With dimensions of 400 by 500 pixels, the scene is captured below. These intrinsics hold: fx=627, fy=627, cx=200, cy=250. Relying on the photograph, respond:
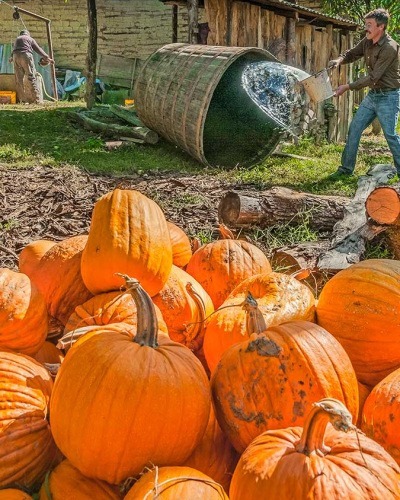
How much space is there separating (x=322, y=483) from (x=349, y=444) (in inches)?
6.2

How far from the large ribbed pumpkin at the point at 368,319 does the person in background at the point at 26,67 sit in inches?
627

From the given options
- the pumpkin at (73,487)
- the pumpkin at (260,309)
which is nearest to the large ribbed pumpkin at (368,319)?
the pumpkin at (260,309)

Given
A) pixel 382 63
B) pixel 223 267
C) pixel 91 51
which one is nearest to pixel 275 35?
pixel 382 63

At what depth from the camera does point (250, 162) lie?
955cm

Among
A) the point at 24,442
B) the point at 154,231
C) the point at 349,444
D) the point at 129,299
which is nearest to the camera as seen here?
the point at 349,444

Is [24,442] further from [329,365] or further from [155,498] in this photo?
[329,365]

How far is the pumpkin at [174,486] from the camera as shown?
58.1 inches

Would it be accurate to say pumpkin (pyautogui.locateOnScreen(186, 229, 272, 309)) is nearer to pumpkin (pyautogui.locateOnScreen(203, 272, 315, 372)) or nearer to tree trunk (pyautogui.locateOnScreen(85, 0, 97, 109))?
pumpkin (pyautogui.locateOnScreen(203, 272, 315, 372))

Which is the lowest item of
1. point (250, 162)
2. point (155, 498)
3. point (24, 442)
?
point (250, 162)

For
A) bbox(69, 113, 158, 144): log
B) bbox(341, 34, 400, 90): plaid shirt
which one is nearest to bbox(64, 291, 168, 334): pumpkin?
bbox(341, 34, 400, 90): plaid shirt

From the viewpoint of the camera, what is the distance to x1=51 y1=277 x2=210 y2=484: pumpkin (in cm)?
164

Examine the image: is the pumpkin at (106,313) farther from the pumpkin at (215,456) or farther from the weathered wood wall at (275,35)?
the weathered wood wall at (275,35)

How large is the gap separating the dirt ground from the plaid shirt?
2.59m

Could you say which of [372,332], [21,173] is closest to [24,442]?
[372,332]
